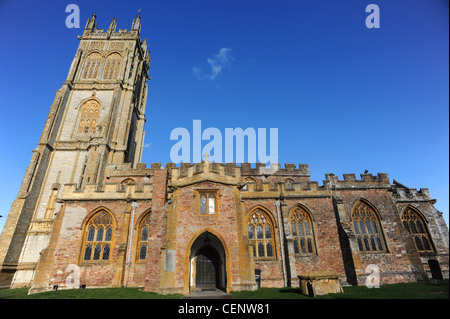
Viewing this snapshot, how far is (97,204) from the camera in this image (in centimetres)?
1839

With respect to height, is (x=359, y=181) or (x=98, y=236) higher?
(x=359, y=181)

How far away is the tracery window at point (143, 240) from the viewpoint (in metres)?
17.8

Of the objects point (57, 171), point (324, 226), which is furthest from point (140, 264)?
point (57, 171)

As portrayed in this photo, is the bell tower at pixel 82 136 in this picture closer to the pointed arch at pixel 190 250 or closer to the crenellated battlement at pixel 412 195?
the pointed arch at pixel 190 250

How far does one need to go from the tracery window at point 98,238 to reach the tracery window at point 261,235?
1097 centimetres

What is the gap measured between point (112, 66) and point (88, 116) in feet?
32.6

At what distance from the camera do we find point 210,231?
1427 centimetres

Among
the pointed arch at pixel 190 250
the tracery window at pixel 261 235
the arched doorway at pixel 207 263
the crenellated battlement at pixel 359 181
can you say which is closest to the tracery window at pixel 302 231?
the tracery window at pixel 261 235

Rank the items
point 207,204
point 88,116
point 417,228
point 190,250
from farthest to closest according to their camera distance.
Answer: point 88,116 < point 417,228 < point 207,204 < point 190,250

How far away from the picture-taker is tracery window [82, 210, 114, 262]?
17.4m

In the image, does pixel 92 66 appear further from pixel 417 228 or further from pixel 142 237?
pixel 417 228

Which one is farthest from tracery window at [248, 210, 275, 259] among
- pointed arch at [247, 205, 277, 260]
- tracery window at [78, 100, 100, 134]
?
tracery window at [78, 100, 100, 134]

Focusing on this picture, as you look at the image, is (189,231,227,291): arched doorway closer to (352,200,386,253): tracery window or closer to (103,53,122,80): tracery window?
(352,200,386,253): tracery window

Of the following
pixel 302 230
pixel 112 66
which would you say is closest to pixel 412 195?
pixel 302 230
